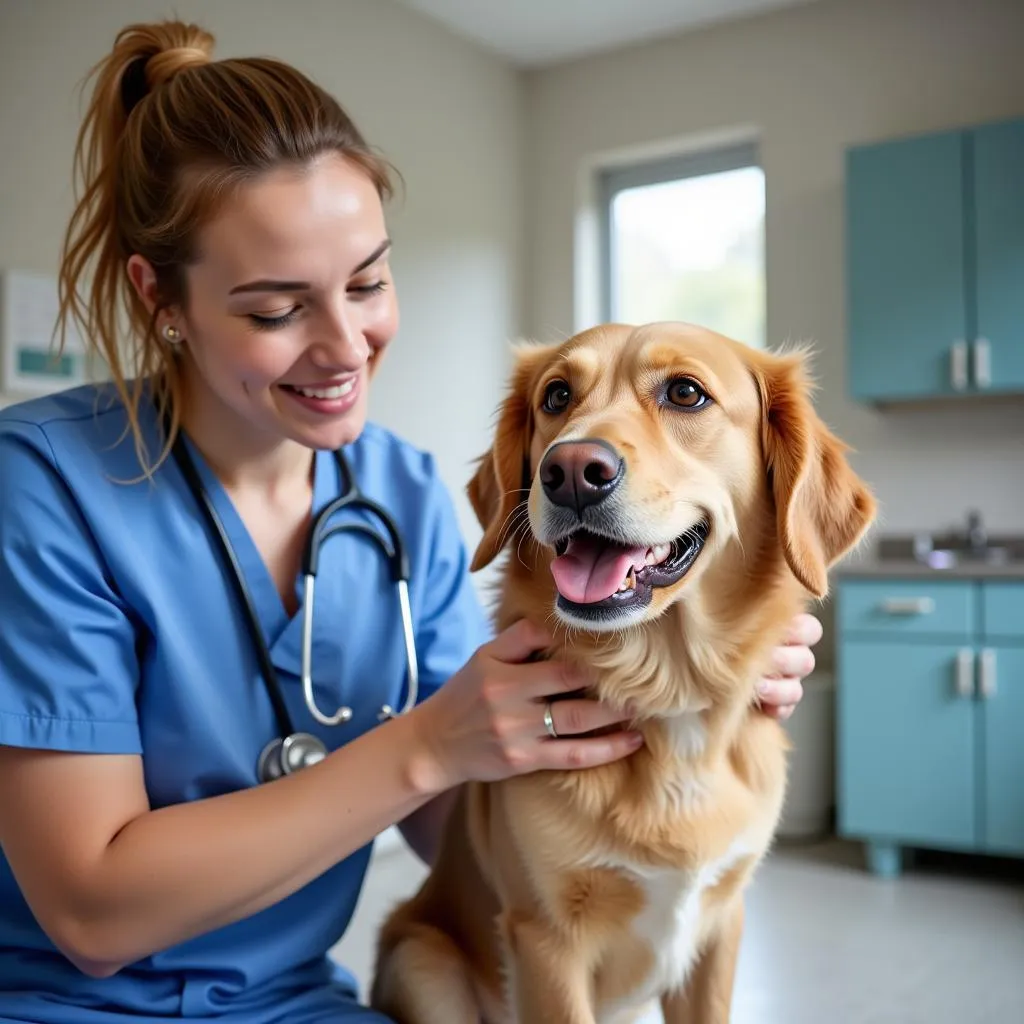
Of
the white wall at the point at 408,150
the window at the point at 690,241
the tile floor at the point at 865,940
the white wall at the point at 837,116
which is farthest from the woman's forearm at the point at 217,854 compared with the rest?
the window at the point at 690,241

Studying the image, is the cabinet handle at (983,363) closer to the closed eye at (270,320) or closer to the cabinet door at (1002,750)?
the cabinet door at (1002,750)

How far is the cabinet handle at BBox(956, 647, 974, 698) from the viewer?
3.19 meters

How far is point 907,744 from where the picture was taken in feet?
10.9

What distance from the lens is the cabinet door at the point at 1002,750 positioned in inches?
124

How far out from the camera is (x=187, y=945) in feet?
3.83

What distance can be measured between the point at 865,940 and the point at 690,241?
293cm

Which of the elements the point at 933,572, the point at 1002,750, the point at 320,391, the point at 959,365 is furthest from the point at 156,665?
Answer: the point at 959,365

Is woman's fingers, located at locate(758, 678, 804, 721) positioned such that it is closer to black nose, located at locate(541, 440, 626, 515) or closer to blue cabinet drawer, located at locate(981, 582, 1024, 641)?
black nose, located at locate(541, 440, 626, 515)

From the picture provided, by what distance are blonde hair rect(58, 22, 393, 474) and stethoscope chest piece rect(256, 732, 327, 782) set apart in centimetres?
34

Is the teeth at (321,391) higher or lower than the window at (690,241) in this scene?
lower

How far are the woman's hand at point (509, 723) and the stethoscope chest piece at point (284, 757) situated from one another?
0.59 ft

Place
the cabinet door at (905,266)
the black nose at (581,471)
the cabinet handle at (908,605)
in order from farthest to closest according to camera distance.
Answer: the cabinet door at (905,266)
the cabinet handle at (908,605)
the black nose at (581,471)

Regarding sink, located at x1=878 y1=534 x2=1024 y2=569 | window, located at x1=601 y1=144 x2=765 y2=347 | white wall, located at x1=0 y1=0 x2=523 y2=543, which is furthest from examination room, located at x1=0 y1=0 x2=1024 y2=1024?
window, located at x1=601 y1=144 x2=765 y2=347

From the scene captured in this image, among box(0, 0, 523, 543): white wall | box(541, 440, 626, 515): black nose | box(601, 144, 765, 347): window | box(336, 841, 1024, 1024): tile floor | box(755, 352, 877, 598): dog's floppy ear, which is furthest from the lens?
box(601, 144, 765, 347): window
